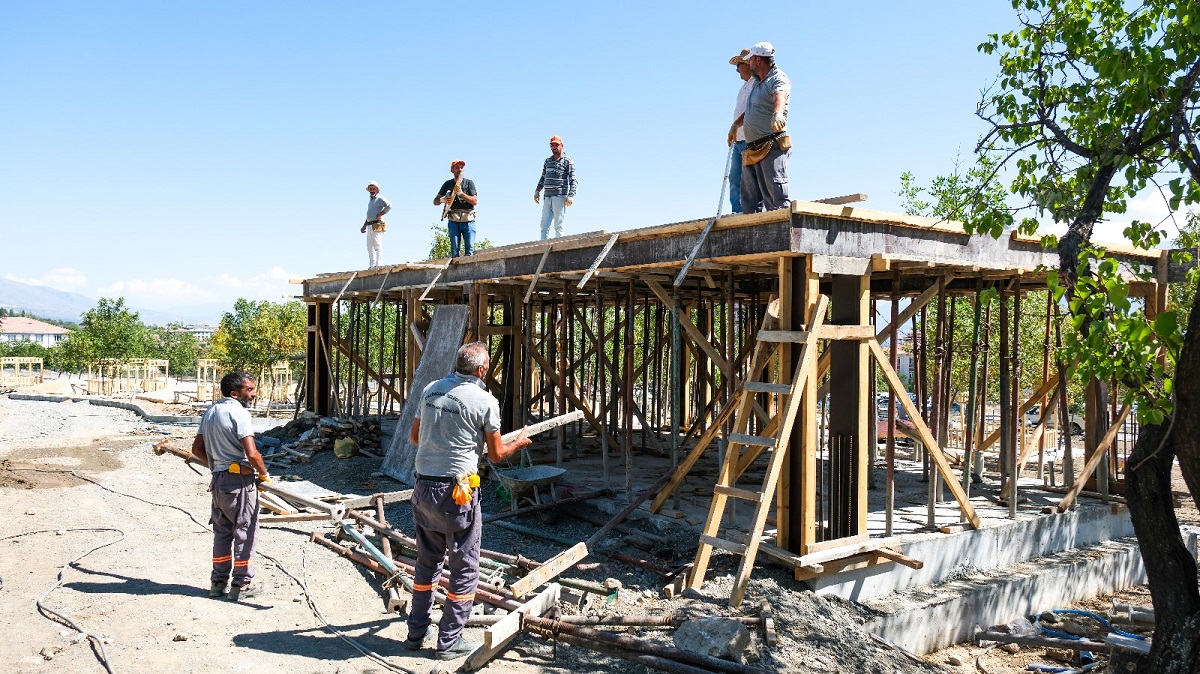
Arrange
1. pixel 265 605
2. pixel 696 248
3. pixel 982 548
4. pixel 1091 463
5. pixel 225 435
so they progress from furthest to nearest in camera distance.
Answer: pixel 1091 463 < pixel 982 548 < pixel 696 248 < pixel 265 605 < pixel 225 435

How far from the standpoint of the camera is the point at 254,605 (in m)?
6.25

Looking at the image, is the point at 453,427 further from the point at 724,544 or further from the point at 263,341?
the point at 263,341

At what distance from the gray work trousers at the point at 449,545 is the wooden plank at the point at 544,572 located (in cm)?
81

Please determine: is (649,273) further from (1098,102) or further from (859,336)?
(1098,102)

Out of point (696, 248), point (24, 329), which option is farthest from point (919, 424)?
point (24, 329)

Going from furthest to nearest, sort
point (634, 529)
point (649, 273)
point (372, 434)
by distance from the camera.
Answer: point (372, 434), point (649, 273), point (634, 529)

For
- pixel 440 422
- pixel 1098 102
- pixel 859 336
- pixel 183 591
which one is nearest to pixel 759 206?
pixel 859 336

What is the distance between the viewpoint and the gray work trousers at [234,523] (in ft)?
20.4

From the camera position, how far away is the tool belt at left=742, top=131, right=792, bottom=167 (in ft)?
23.9

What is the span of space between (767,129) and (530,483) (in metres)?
4.50

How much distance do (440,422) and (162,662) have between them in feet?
7.06

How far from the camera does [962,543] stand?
8.00 metres

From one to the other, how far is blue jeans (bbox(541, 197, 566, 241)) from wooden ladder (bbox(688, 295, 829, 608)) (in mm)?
5510

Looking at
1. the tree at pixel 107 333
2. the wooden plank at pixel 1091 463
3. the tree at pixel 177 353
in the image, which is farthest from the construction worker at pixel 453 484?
the tree at pixel 177 353
